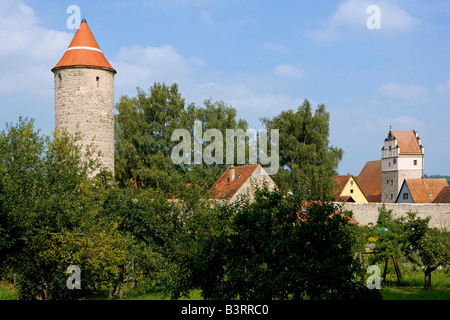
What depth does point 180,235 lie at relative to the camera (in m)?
17.5

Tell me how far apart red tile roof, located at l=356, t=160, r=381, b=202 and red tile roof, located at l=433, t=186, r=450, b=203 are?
14.3 meters

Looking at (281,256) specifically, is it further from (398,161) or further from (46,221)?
(398,161)

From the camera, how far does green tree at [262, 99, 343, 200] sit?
43250 millimetres

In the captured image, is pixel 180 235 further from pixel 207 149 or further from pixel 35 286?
pixel 207 149

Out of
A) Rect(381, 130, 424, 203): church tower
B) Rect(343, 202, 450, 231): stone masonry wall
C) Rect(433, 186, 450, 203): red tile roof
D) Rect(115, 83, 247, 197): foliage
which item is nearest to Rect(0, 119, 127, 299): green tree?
Rect(115, 83, 247, 197): foliage

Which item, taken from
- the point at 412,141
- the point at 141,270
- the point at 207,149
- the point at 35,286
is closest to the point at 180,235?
the point at 141,270

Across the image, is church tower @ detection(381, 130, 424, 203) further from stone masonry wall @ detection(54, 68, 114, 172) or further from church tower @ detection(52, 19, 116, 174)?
stone masonry wall @ detection(54, 68, 114, 172)

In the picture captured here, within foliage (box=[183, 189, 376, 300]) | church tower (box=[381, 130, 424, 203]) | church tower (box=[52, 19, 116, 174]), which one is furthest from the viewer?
church tower (box=[381, 130, 424, 203])

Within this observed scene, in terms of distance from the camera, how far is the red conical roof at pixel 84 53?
3090 cm

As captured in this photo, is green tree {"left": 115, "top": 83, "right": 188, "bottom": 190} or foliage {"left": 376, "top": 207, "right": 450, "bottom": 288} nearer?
foliage {"left": 376, "top": 207, "right": 450, "bottom": 288}

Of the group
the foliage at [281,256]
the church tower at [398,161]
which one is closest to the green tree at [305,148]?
the church tower at [398,161]

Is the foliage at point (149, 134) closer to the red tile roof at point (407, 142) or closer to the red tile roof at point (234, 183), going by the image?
the red tile roof at point (234, 183)
